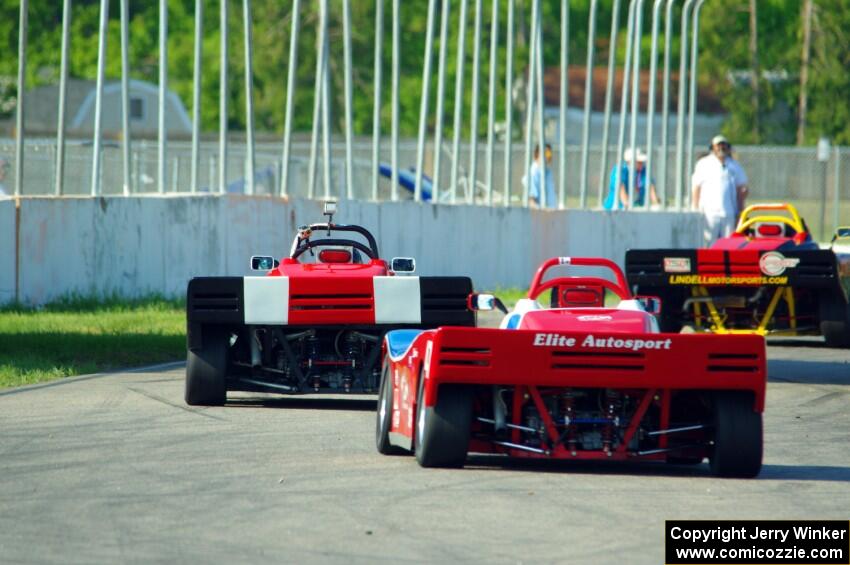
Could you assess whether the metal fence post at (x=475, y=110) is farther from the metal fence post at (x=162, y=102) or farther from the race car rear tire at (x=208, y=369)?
the race car rear tire at (x=208, y=369)

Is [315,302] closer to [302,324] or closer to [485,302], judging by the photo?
[302,324]

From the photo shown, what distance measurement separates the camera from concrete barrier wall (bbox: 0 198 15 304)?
1964cm

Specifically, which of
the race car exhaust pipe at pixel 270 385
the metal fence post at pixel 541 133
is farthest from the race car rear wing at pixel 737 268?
the metal fence post at pixel 541 133

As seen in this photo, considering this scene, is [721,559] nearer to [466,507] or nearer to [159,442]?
[466,507]

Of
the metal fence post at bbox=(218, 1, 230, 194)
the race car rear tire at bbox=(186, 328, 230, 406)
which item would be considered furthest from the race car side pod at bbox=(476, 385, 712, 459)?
the metal fence post at bbox=(218, 1, 230, 194)

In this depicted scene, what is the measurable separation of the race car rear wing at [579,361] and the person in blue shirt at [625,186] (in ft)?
70.0

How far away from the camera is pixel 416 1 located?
240 feet

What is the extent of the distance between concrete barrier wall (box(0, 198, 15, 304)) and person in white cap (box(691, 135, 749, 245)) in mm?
8483

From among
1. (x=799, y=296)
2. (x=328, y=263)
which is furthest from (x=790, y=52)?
(x=328, y=263)

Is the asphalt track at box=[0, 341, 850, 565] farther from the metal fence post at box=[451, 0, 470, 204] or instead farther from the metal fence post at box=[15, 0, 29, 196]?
the metal fence post at box=[451, 0, 470, 204]

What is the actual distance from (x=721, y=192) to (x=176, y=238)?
6715 millimetres

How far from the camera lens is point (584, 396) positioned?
973 cm

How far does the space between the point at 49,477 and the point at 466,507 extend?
217cm

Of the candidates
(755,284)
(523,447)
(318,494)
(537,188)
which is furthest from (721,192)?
(318,494)
